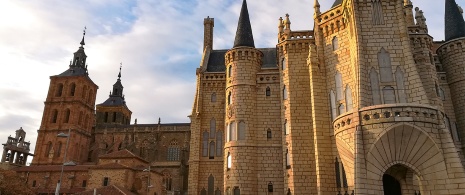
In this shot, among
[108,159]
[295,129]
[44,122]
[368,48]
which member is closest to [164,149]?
[108,159]

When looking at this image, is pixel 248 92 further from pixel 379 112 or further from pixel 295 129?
pixel 379 112

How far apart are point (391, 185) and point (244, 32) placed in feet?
70.1

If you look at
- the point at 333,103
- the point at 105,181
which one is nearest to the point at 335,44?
the point at 333,103

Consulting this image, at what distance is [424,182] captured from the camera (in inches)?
811

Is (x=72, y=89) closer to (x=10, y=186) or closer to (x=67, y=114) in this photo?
(x=67, y=114)

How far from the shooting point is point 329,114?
29672 mm

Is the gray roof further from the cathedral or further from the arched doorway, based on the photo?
the arched doorway

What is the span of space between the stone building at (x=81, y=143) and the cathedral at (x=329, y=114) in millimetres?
626

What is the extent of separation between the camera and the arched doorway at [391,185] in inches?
949

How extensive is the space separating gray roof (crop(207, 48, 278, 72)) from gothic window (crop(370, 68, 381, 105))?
16.3 metres

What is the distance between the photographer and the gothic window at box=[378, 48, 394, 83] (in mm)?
24978

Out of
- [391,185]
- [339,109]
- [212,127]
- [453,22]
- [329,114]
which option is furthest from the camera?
[212,127]

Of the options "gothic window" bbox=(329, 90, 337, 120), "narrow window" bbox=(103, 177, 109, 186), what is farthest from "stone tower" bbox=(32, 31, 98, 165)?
"gothic window" bbox=(329, 90, 337, 120)

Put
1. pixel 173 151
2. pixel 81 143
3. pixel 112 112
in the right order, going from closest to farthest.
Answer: pixel 173 151, pixel 81 143, pixel 112 112
